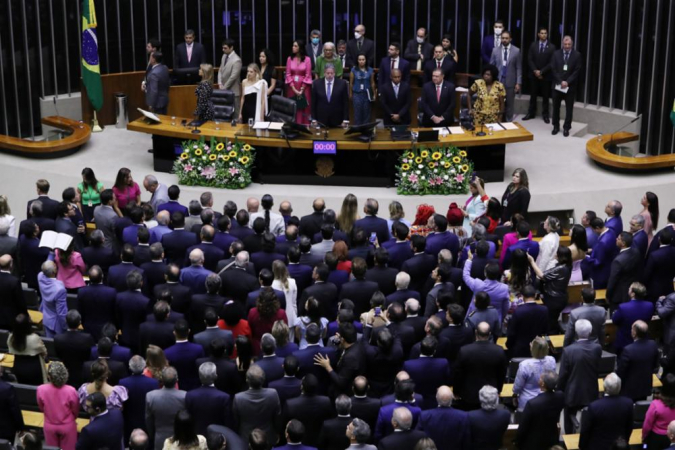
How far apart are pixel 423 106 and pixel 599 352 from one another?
7526 millimetres

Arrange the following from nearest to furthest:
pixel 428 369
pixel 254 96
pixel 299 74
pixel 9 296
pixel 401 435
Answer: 1. pixel 401 435
2. pixel 428 369
3. pixel 9 296
4. pixel 254 96
5. pixel 299 74

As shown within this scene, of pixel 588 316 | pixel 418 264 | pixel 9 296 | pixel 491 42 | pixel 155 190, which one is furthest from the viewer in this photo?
pixel 491 42

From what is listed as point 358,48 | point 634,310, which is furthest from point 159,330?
point 358,48

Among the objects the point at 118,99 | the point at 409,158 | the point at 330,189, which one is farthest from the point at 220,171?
the point at 118,99

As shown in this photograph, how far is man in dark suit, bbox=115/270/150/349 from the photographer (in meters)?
10.1

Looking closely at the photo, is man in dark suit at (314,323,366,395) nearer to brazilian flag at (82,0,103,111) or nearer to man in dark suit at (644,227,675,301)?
man in dark suit at (644,227,675,301)

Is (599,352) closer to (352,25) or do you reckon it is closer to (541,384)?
(541,384)

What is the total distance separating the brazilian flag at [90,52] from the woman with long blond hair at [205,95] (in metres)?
2.55

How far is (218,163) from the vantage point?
15.7m

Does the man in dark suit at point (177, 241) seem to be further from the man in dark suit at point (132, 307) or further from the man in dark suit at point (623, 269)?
the man in dark suit at point (623, 269)

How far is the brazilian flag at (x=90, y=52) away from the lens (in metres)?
18.1

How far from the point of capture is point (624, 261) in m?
11.2

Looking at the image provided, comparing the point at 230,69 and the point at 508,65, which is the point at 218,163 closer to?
the point at 230,69

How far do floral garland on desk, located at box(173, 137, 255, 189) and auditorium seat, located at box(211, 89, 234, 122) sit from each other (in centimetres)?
75
